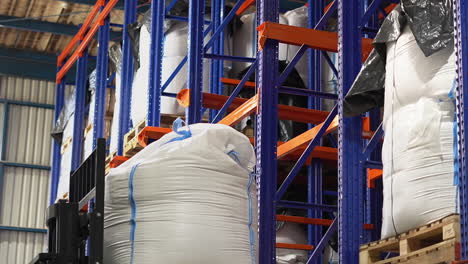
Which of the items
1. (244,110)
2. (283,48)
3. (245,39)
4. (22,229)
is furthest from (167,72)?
(22,229)

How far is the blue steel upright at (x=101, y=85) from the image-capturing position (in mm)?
13656

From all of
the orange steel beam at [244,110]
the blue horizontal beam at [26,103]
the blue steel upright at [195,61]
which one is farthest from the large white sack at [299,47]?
the blue horizontal beam at [26,103]

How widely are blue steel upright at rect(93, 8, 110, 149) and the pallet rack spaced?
0.02 meters

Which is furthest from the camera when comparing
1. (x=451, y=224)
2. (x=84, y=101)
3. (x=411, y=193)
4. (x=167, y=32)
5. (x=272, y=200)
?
(x=84, y=101)

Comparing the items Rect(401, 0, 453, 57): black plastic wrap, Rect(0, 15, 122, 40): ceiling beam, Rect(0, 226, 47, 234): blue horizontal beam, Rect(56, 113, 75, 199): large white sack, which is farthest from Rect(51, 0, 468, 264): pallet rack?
Rect(0, 226, 47, 234): blue horizontal beam

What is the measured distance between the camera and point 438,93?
19.1ft

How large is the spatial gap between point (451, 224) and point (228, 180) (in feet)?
6.00

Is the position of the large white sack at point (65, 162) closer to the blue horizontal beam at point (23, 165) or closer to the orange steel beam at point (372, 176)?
the blue horizontal beam at point (23, 165)

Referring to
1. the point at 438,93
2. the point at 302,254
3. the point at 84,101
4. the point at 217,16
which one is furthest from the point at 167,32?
the point at 438,93

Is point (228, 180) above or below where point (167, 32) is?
below

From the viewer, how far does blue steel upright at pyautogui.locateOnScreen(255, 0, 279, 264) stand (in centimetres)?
812

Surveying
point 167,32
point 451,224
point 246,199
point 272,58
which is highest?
point 167,32

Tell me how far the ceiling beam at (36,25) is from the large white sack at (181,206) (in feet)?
38.9

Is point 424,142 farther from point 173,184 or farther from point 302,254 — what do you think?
point 302,254
